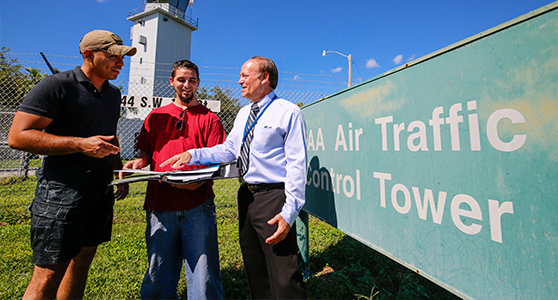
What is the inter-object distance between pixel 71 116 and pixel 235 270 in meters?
2.16

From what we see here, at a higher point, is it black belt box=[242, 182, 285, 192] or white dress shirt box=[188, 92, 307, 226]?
white dress shirt box=[188, 92, 307, 226]

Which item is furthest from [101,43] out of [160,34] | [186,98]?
[160,34]

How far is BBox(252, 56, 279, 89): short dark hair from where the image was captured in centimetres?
182

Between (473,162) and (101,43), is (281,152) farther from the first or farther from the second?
(101,43)

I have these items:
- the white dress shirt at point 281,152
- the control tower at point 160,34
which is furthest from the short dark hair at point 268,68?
the control tower at point 160,34

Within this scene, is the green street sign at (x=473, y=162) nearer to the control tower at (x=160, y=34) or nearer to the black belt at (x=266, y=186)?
the black belt at (x=266, y=186)

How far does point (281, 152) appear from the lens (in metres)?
1.70

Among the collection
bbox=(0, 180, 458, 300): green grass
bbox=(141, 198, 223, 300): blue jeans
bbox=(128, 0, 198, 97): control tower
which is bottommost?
bbox=(0, 180, 458, 300): green grass

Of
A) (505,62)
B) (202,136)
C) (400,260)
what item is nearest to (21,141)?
(202,136)

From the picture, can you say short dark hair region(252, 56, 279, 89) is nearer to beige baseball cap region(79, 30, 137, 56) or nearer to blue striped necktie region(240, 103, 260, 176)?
blue striped necktie region(240, 103, 260, 176)

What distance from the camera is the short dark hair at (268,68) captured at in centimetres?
182

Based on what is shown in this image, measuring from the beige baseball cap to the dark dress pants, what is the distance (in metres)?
1.33

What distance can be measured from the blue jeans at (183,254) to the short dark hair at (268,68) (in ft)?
3.60

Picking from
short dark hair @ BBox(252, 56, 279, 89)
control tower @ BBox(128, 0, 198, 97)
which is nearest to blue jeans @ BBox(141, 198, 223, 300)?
short dark hair @ BBox(252, 56, 279, 89)
